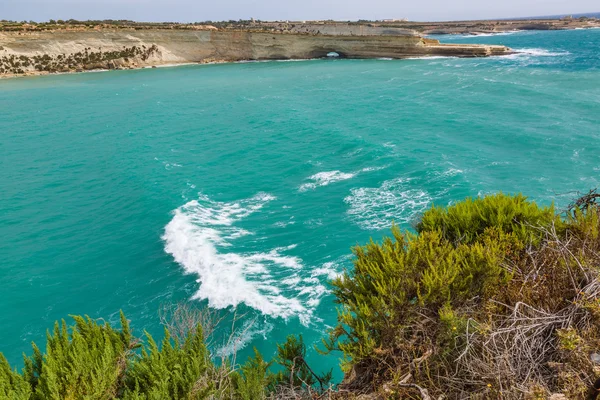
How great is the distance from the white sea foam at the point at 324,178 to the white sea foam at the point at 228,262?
107 inches

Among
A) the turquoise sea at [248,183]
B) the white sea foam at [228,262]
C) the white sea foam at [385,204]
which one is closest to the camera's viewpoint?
the white sea foam at [228,262]

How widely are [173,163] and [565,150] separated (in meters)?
26.4

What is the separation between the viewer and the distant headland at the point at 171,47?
74.3 meters

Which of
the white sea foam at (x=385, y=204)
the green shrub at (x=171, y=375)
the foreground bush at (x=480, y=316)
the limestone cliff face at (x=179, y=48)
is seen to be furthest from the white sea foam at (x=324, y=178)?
the limestone cliff face at (x=179, y=48)

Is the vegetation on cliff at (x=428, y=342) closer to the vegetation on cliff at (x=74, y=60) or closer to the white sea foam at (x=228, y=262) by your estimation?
the white sea foam at (x=228, y=262)

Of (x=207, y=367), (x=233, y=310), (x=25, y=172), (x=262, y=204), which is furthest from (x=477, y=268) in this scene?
(x=25, y=172)

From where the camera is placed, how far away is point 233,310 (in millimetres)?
13703

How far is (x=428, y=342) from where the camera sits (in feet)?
26.4

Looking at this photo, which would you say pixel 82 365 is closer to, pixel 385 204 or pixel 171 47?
pixel 385 204

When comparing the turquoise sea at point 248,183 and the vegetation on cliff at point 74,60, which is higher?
the vegetation on cliff at point 74,60

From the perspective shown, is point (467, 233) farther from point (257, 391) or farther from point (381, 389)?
point (257, 391)

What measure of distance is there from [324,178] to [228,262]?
379 inches

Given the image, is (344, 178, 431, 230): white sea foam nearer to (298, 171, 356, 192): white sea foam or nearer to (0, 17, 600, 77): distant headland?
(298, 171, 356, 192): white sea foam

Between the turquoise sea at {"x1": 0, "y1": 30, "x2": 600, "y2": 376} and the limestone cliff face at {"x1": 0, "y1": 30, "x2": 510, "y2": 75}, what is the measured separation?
1422 inches
